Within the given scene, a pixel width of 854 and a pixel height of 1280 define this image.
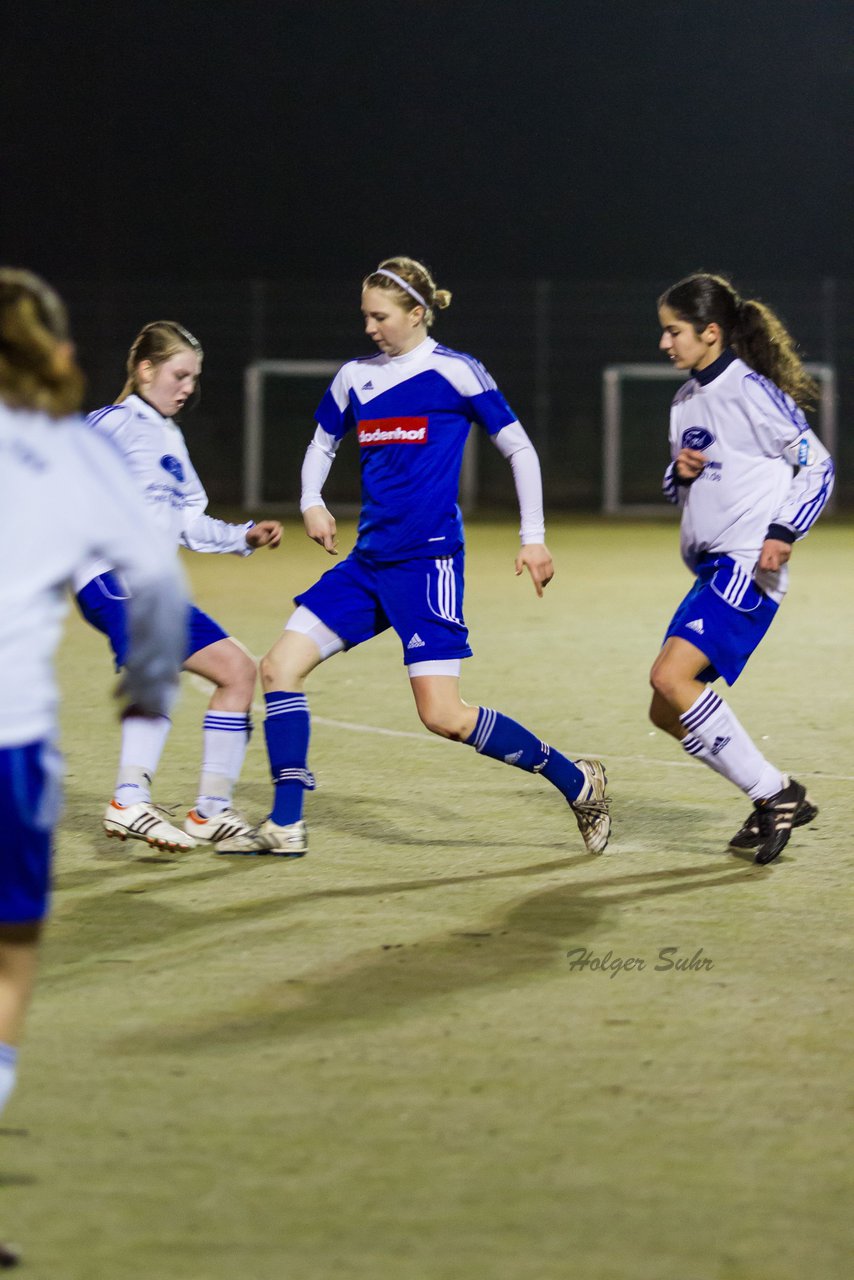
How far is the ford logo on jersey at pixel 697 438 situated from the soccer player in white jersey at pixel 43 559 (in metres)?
3.12

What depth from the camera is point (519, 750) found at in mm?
5699

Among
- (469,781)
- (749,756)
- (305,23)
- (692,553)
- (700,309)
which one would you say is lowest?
(469,781)

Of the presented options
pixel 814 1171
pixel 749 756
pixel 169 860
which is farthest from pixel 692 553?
pixel 814 1171

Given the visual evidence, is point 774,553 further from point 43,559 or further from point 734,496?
point 43,559

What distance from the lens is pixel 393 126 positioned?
33938 millimetres

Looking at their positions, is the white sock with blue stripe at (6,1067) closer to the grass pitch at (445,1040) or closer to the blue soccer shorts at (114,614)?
the grass pitch at (445,1040)

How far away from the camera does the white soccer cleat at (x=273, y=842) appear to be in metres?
5.73

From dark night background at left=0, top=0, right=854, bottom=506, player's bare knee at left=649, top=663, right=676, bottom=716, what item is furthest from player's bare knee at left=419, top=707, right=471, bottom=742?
dark night background at left=0, top=0, right=854, bottom=506

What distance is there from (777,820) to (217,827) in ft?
5.75

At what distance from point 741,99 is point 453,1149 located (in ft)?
107

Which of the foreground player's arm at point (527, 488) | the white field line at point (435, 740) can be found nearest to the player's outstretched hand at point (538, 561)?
the foreground player's arm at point (527, 488)

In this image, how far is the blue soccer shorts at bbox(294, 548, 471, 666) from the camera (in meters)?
5.63

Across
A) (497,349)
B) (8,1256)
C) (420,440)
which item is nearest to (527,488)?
(420,440)

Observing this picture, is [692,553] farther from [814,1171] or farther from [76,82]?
[76,82]
